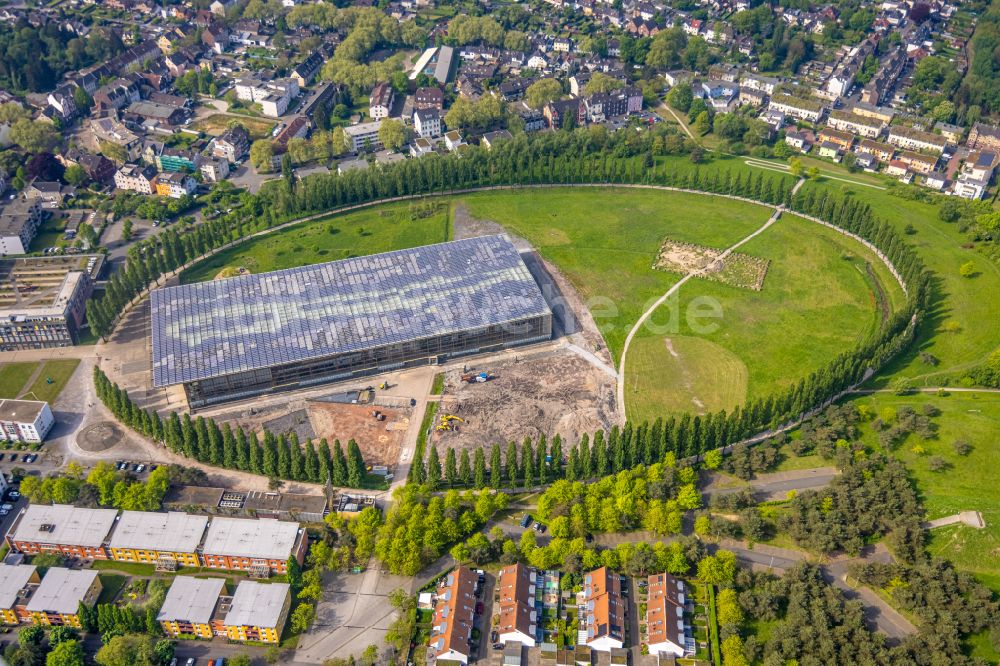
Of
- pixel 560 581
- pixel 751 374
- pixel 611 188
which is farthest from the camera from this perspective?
pixel 611 188

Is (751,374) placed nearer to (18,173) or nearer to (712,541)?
(712,541)

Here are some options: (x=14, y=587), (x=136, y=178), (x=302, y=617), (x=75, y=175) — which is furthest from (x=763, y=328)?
(x=75, y=175)

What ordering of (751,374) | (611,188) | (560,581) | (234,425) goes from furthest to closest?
(611,188), (751,374), (234,425), (560,581)

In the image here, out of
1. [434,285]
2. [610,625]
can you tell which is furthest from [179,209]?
[610,625]

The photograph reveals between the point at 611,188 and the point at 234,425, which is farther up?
the point at 611,188

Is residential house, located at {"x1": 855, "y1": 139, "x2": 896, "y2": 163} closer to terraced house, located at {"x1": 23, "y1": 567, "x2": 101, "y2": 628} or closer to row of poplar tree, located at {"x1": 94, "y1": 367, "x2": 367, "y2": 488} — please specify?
row of poplar tree, located at {"x1": 94, "y1": 367, "x2": 367, "y2": 488}

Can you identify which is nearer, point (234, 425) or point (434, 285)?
point (234, 425)

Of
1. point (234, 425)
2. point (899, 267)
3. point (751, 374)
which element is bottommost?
point (234, 425)

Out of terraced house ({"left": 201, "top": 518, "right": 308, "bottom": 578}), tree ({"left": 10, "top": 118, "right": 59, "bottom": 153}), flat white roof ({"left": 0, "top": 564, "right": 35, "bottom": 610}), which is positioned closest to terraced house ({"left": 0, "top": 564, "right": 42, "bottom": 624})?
flat white roof ({"left": 0, "top": 564, "right": 35, "bottom": 610})
